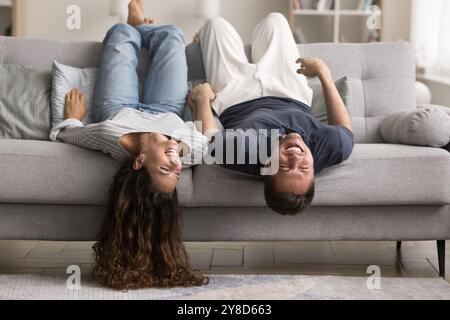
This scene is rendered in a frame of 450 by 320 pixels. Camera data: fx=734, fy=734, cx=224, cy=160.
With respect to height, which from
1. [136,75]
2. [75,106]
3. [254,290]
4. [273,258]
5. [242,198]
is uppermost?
[136,75]

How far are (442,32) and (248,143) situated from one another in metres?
3.16

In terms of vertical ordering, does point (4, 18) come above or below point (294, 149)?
above

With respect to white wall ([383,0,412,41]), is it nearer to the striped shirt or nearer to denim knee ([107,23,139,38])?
denim knee ([107,23,139,38])

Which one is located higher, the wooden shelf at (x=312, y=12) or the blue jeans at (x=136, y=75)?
the wooden shelf at (x=312, y=12)

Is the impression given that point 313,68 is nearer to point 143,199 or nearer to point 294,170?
point 294,170

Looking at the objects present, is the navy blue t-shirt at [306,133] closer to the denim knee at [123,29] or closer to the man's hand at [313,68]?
the man's hand at [313,68]

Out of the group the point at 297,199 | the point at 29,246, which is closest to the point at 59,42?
the point at 29,246

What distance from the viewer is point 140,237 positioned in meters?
2.49

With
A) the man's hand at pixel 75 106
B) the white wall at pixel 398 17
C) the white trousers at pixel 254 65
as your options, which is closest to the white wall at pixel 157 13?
the white wall at pixel 398 17

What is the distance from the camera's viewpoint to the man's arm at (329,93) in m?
2.84

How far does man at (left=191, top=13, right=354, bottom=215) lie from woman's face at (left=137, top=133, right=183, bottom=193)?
0.64 feet

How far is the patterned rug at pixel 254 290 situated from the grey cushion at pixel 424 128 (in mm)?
525

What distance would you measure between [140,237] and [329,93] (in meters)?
0.96

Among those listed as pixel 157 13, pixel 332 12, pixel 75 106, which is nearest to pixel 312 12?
pixel 332 12
